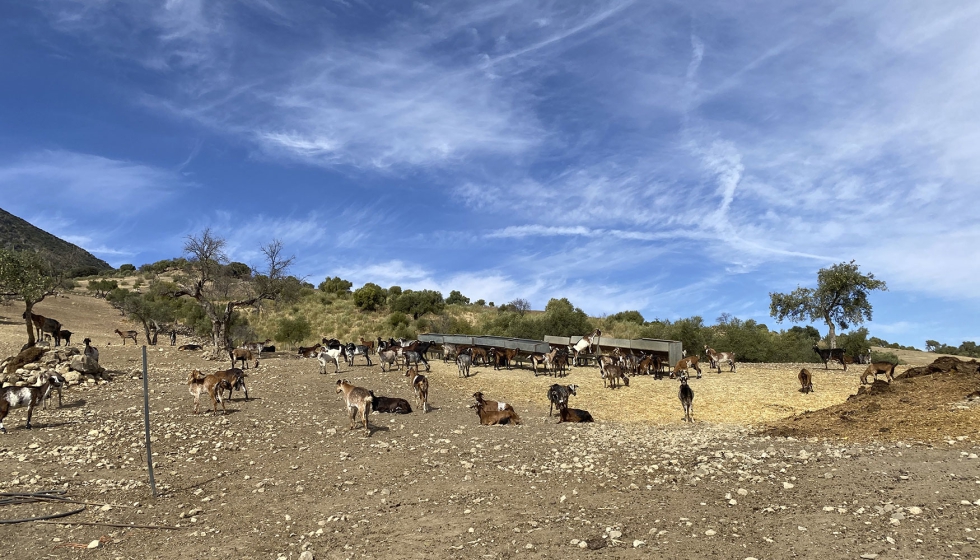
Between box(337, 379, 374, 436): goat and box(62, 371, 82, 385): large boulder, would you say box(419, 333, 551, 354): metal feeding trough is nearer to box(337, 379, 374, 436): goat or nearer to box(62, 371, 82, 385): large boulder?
box(337, 379, 374, 436): goat

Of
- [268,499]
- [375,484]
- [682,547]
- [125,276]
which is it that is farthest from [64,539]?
[125,276]

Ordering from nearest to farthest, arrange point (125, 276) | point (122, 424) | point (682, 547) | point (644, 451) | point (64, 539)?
point (682, 547) → point (64, 539) → point (644, 451) → point (122, 424) → point (125, 276)

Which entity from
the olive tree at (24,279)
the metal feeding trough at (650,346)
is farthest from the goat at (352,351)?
the olive tree at (24,279)

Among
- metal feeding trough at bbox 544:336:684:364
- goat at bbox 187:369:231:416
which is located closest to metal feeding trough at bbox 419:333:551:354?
metal feeding trough at bbox 544:336:684:364

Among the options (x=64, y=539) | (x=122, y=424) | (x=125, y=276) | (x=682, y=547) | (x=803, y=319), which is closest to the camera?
(x=682, y=547)

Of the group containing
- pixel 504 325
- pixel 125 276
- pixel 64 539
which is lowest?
pixel 64 539

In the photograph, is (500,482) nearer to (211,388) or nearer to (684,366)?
(211,388)

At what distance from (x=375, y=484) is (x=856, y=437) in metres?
9.17

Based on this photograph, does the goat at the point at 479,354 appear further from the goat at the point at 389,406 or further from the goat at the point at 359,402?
the goat at the point at 359,402

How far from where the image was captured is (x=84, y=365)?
19641 mm

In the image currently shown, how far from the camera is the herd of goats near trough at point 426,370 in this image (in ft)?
49.8

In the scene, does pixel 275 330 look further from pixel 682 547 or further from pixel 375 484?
pixel 682 547

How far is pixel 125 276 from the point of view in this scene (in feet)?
296

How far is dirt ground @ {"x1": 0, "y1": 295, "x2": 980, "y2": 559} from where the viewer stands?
23.5 ft
